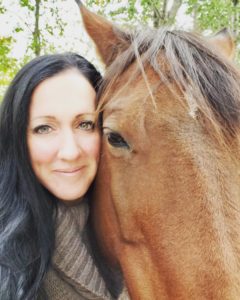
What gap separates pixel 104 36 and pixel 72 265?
1.16m

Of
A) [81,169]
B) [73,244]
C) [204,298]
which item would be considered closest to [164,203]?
[204,298]

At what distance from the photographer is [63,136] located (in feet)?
6.34

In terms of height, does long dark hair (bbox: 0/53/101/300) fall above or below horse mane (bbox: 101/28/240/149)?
below

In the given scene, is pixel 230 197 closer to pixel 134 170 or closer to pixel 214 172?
pixel 214 172

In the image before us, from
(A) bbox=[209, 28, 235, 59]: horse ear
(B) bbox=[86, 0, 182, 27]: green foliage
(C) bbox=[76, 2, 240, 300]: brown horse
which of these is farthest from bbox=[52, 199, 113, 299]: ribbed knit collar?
(B) bbox=[86, 0, 182, 27]: green foliage

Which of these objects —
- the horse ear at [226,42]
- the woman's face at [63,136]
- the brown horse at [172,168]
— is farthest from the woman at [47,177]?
the horse ear at [226,42]

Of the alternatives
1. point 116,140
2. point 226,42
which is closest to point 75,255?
point 116,140

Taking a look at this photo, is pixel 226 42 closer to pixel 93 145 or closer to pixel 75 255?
pixel 93 145

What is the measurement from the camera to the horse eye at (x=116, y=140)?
1.78 meters

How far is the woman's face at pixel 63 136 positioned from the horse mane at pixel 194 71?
0.14 meters

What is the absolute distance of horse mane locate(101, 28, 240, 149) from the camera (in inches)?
66.1

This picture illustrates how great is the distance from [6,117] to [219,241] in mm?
1203

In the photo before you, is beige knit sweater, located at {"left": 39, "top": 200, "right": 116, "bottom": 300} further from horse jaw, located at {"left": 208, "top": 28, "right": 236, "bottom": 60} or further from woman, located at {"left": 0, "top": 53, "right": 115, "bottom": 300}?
horse jaw, located at {"left": 208, "top": 28, "right": 236, "bottom": 60}

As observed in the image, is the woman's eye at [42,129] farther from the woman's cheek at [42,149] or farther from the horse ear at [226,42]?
the horse ear at [226,42]
